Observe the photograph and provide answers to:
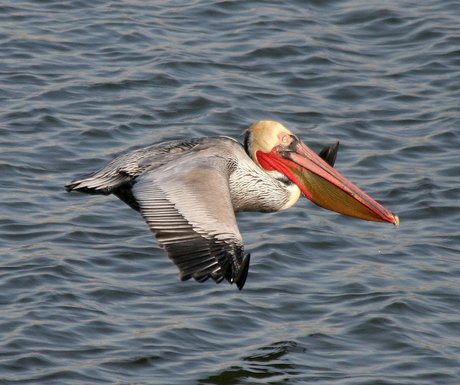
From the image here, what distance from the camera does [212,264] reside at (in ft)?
21.9

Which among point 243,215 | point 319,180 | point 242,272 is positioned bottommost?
point 243,215

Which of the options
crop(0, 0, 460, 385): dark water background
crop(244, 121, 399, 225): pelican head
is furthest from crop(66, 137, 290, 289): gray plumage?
crop(0, 0, 460, 385): dark water background

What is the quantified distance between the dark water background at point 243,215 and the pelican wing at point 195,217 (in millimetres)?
1292

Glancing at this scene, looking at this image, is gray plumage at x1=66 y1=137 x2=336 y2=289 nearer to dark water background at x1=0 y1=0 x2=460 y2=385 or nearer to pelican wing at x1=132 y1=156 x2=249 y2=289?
pelican wing at x1=132 y1=156 x2=249 y2=289

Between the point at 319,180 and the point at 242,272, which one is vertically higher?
the point at 242,272

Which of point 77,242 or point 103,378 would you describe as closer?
point 103,378

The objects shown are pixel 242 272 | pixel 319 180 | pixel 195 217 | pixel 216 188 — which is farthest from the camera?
pixel 319 180

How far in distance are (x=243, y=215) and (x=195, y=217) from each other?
3296mm

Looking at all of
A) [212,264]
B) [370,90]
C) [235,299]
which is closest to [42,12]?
[370,90]

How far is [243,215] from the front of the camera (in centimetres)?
1025

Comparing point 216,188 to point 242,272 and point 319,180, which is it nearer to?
point 242,272

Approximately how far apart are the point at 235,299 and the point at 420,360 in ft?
4.22

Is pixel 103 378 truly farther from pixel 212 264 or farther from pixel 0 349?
pixel 212 264

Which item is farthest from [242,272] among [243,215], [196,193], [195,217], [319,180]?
[243,215]
